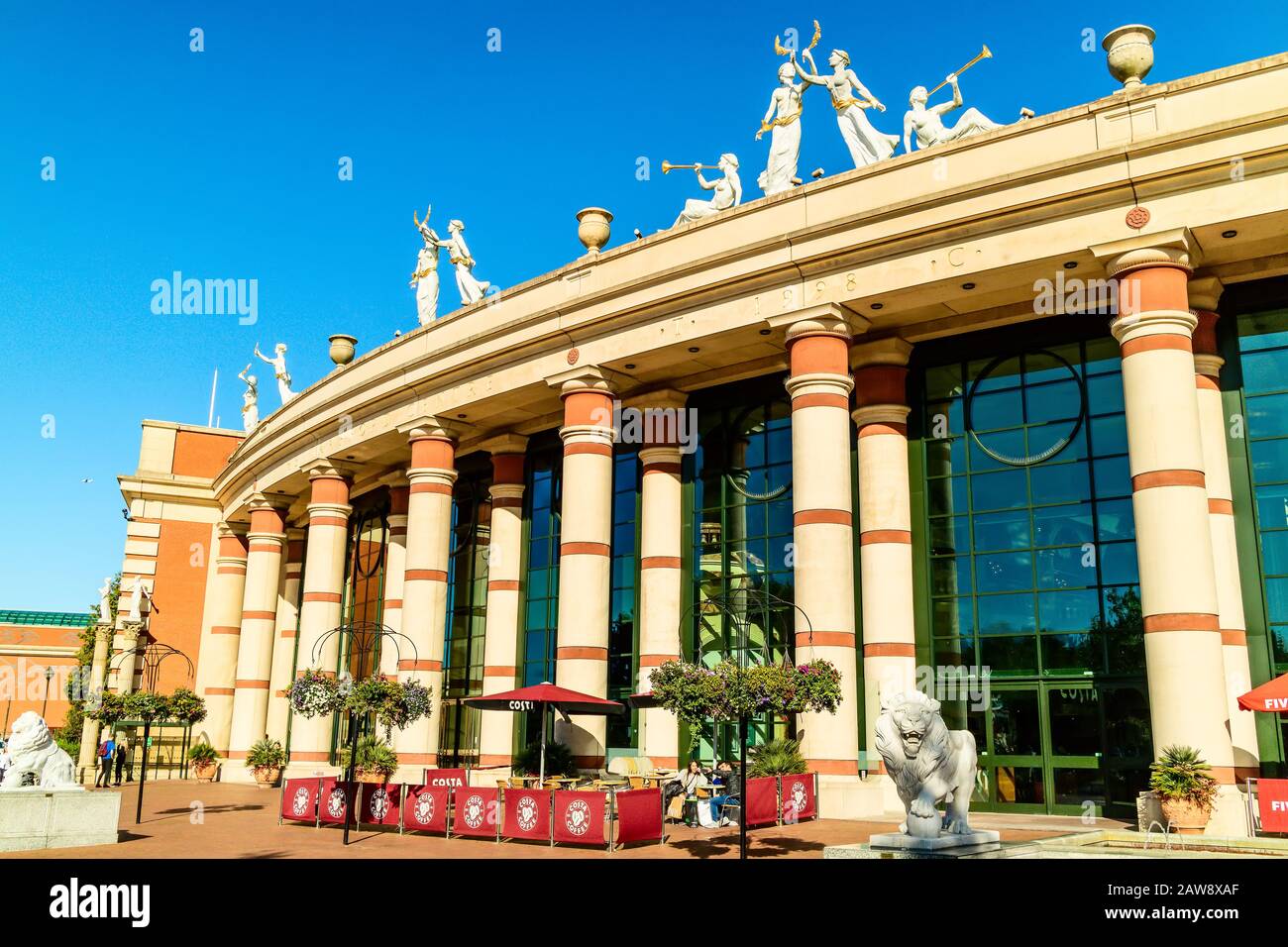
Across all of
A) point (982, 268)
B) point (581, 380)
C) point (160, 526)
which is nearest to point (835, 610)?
point (982, 268)

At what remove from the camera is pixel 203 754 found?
39719mm

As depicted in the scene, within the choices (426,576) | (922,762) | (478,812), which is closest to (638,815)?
(478,812)

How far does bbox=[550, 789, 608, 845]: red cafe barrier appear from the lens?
57.8 feet

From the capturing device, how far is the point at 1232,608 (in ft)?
67.3

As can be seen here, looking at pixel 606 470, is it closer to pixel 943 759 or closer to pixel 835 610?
pixel 835 610

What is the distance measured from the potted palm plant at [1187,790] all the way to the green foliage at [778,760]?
6680mm

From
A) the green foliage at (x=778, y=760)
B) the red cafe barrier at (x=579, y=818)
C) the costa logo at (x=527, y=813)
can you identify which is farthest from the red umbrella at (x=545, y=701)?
the red cafe barrier at (x=579, y=818)

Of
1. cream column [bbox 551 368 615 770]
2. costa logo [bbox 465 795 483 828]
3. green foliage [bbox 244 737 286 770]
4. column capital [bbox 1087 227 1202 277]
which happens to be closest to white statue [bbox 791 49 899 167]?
column capital [bbox 1087 227 1202 277]

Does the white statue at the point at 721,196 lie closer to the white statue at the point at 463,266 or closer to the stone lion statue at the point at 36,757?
the white statue at the point at 463,266

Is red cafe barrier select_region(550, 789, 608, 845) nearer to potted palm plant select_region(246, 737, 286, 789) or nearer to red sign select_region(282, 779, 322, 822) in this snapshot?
red sign select_region(282, 779, 322, 822)

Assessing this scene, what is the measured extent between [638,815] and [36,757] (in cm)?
1033

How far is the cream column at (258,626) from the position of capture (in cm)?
4031

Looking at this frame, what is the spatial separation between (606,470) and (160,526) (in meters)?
30.5
